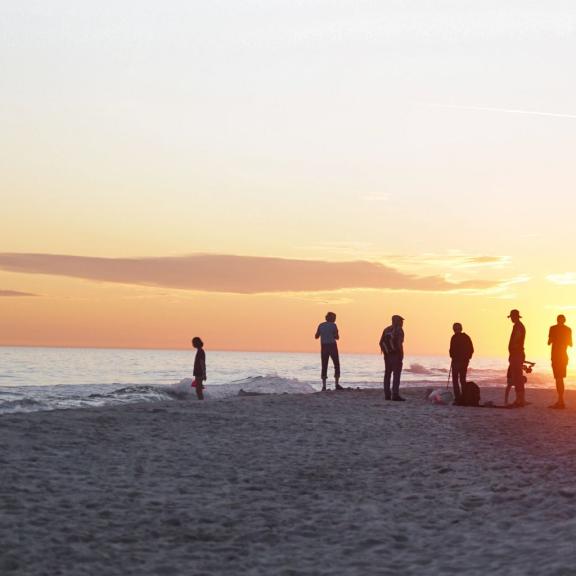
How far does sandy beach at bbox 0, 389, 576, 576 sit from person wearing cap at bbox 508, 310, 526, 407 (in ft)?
19.1

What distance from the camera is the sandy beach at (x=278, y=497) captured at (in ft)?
23.5

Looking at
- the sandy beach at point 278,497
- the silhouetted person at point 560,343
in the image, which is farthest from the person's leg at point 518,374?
the sandy beach at point 278,497

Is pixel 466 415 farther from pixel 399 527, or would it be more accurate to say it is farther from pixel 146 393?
pixel 146 393

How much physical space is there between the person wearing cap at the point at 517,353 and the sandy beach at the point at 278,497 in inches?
230

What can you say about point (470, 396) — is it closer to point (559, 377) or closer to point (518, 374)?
point (518, 374)

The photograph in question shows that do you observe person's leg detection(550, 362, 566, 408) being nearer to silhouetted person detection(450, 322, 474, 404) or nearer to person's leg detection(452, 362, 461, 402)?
silhouetted person detection(450, 322, 474, 404)

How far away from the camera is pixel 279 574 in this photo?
270 inches

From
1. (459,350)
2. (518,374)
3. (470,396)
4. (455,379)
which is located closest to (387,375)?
(455,379)

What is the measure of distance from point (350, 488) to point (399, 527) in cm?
208

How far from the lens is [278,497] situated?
32.1 feet

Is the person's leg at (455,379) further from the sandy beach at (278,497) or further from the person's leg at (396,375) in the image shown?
the sandy beach at (278,497)

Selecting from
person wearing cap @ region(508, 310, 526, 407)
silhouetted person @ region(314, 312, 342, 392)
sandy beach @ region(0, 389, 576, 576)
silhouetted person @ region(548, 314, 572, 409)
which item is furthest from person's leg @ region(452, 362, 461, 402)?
sandy beach @ region(0, 389, 576, 576)

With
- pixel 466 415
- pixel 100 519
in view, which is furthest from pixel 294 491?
pixel 466 415

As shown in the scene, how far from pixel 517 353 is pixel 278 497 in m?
14.6
